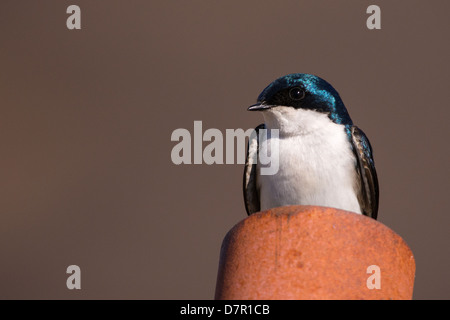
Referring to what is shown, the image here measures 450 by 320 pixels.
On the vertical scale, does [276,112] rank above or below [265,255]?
above

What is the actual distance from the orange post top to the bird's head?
5.13 feet

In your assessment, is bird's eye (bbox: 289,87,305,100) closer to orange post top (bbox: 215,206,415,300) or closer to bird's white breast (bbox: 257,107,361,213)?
bird's white breast (bbox: 257,107,361,213)

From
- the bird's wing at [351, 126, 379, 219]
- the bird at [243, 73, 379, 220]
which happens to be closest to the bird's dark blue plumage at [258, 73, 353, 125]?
the bird at [243, 73, 379, 220]

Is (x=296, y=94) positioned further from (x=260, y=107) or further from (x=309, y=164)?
(x=309, y=164)

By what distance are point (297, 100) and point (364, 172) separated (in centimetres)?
51

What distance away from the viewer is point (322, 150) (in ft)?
14.5

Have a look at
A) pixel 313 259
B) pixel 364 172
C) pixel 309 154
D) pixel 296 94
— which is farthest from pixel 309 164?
pixel 313 259

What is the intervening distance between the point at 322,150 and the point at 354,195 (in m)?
0.29

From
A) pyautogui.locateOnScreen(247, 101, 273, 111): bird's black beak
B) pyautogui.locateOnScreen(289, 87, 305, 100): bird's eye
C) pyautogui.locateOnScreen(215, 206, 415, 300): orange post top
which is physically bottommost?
pyautogui.locateOnScreen(215, 206, 415, 300): orange post top

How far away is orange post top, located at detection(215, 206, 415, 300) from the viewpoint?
2846 mm
